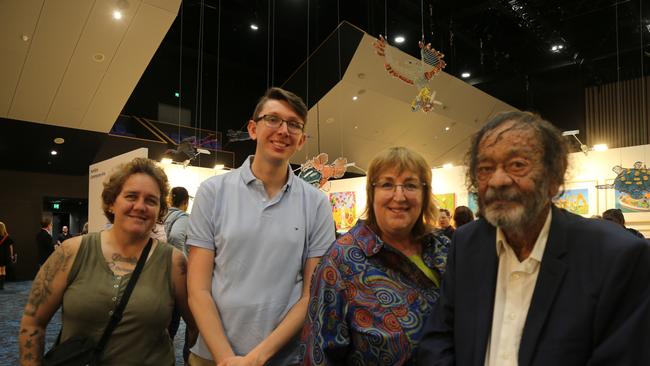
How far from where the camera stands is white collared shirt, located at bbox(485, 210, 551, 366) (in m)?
1.21

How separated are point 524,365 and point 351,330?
52 cm

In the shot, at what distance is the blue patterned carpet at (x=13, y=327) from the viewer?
178 inches

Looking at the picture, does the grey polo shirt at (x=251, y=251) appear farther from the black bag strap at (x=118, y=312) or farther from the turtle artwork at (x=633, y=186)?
the turtle artwork at (x=633, y=186)

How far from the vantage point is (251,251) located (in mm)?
1637

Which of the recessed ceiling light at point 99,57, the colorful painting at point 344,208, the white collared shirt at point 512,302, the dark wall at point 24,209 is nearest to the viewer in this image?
the white collared shirt at point 512,302

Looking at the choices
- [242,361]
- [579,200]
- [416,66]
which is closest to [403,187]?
[242,361]

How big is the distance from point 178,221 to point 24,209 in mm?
10131

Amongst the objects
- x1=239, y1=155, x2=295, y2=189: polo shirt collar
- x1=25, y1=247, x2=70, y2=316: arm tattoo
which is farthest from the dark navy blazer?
x1=25, y1=247, x2=70, y2=316: arm tattoo

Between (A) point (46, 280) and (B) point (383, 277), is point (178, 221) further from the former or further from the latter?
(B) point (383, 277)

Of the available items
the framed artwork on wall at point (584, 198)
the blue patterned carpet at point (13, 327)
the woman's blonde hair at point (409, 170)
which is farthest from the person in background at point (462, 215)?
the framed artwork on wall at point (584, 198)

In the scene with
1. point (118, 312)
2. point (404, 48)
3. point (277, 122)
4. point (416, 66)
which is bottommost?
point (118, 312)

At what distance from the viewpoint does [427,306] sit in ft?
4.81

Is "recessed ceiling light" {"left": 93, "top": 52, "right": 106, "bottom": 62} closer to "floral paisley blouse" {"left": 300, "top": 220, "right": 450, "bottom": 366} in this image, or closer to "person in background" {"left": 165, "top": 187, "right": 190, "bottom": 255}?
"person in background" {"left": 165, "top": 187, "right": 190, "bottom": 255}

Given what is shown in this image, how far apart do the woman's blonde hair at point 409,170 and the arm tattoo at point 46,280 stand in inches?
47.0
